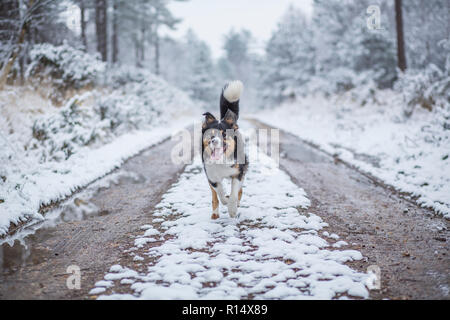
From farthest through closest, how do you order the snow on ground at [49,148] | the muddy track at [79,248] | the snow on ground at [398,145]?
the snow on ground at [398,145], the snow on ground at [49,148], the muddy track at [79,248]

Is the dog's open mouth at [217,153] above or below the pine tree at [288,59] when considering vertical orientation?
below

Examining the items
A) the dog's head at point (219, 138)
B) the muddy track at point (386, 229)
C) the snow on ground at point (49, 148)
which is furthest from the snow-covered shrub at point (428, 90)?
the snow on ground at point (49, 148)

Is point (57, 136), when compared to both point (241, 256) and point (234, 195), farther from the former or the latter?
point (241, 256)

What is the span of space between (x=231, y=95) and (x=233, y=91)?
70 mm

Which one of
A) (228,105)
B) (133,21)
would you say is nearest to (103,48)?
(133,21)

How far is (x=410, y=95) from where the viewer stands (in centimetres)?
1173

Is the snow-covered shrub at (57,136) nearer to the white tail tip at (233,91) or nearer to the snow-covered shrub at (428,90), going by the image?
the white tail tip at (233,91)

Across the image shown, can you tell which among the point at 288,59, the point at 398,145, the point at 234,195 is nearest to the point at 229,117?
the point at 234,195

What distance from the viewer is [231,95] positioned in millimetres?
4816

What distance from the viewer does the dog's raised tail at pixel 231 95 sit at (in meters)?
4.78

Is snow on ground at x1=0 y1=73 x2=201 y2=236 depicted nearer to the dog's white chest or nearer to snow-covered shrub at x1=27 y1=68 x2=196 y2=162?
snow-covered shrub at x1=27 y1=68 x2=196 y2=162

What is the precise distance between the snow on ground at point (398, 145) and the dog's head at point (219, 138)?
131 inches

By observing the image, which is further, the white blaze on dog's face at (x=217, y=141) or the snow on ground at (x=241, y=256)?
the white blaze on dog's face at (x=217, y=141)

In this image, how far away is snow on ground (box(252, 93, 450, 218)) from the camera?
617 cm
